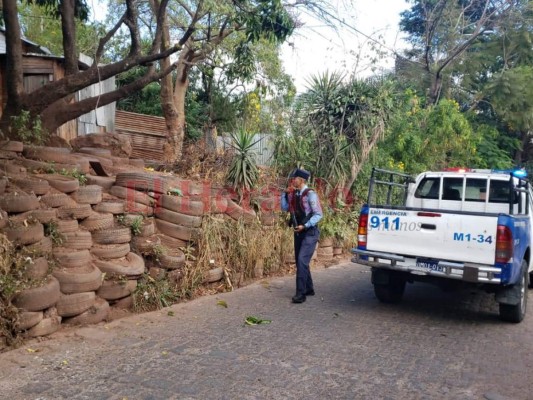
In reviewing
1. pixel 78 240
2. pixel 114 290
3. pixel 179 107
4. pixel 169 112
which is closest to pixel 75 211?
pixel 78 240

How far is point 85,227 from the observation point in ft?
19.6

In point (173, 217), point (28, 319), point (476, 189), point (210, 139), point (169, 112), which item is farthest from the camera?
point (169, 112)

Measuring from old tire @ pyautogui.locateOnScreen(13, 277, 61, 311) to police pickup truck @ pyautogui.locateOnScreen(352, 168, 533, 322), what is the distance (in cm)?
354

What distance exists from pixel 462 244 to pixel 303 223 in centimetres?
209

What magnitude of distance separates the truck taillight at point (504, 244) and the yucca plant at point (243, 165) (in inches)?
176

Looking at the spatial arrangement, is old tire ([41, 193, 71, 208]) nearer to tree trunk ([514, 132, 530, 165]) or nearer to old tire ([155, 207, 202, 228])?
old tire ([155, 207, 202, 228])

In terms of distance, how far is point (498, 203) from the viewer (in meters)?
7.46

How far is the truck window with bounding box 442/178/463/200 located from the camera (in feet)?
25.3

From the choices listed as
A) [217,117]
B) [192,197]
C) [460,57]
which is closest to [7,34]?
[192,197]

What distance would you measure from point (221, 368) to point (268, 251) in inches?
158

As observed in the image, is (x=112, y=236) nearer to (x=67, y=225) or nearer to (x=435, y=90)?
(x=67, y=225)

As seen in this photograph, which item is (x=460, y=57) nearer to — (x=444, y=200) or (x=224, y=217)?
(x=444, y=200)

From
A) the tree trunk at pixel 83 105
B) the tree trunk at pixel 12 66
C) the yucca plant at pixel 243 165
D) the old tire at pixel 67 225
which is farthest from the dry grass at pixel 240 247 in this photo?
the tree trunk at pixel 12 66

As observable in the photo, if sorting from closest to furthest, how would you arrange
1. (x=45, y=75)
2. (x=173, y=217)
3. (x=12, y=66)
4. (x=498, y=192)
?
(x=173, y=217) → (x=12, y=66) → (x=498, y=192) → (x=45, y=75)
